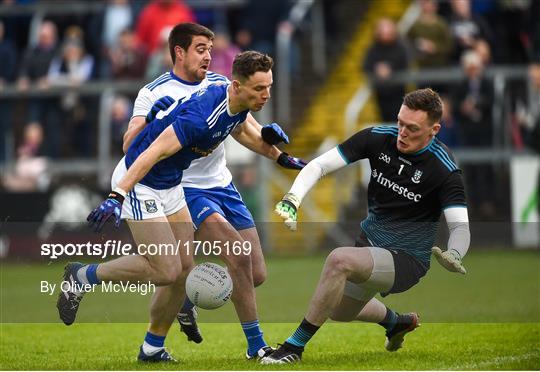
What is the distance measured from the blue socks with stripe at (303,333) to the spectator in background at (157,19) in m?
9.88

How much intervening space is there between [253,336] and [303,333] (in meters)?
0.53

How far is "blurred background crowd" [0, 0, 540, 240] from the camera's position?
1645 centimetres

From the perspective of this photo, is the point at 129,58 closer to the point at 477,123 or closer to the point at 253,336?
the point at 477,123

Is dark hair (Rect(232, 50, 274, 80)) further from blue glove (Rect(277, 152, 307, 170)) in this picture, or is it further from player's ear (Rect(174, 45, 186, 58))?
player's ear (Rect(174, 45, 186, 58))

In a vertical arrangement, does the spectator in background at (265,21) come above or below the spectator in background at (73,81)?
above

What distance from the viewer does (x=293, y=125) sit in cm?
1850

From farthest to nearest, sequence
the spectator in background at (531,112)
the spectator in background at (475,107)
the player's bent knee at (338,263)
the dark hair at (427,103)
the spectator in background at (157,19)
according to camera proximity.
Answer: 1. the spectator in background at (157,19)
2. the spectator in background at (475,107)
3. the spectator in background at (531,112)
4. the dark hair at (427,103)
5. the player's bent knee at (338,263)

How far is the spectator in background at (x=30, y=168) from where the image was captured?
1698 centimetres

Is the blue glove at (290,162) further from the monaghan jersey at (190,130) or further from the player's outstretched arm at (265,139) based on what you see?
the monaghan jersey at (190,130)

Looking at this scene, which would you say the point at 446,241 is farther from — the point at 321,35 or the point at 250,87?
the point at 321,35

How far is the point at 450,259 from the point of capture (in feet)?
25.5

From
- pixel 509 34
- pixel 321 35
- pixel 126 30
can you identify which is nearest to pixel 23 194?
pixel 126 30

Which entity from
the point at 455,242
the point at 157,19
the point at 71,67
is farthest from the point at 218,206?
the point at 71,67

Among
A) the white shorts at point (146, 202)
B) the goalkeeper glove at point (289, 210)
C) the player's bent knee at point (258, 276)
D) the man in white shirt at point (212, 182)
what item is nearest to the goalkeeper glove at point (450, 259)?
the goalkeeper glove at point (289, 210)
